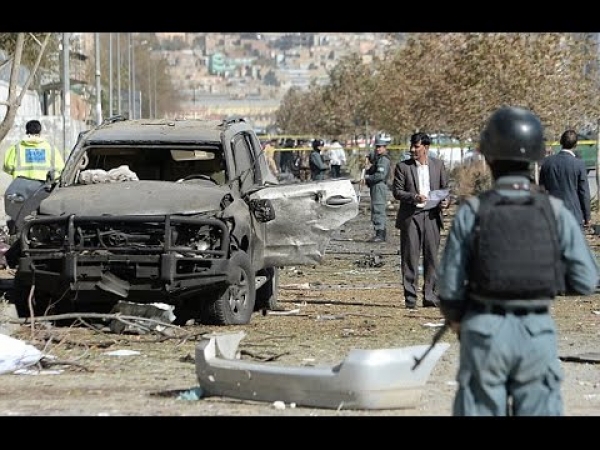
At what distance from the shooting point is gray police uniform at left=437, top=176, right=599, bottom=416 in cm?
593

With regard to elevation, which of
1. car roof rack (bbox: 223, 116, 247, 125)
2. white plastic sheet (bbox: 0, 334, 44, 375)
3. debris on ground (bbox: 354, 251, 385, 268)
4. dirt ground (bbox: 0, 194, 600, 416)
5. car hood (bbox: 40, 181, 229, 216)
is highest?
car roof rack (bbox: 223, 116, 247, 125)

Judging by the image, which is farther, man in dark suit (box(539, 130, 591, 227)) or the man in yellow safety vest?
the man in yellow safety vest

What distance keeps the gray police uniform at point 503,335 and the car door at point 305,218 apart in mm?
8308

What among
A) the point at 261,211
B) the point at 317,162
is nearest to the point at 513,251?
the point at 261,211

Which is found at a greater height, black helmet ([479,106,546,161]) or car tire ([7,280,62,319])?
black helmet ([479,106,546,161])

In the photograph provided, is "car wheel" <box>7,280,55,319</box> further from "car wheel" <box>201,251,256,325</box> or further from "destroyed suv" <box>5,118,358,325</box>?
"car wheel" <box>201,251,256,325</box>

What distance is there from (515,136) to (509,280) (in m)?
0.60

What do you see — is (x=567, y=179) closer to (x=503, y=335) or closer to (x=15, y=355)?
(x=15, y=355)

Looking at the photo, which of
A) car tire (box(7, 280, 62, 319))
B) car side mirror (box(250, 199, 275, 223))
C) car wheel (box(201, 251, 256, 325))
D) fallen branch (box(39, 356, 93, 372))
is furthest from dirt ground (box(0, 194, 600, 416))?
car side mirror (box(250, 199, 275, 223))

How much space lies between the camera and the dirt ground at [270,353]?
9.23 metres

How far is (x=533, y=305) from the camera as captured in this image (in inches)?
235

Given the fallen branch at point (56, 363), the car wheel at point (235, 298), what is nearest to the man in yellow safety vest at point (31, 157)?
the car wheel at point (235, 298)

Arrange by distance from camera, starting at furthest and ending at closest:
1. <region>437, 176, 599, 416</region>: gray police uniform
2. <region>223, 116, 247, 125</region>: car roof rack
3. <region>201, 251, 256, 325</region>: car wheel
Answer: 1. <region>223, 116, 247, 125</region>: car roof rack
2. <region>201, 251, 256, 325</region>: car wheel
3. <region>437, 176, 599, 416</region>: gray police uniform

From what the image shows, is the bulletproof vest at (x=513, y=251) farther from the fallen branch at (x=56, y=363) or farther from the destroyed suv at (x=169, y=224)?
the destroyed suv at (x=169, y=224)
